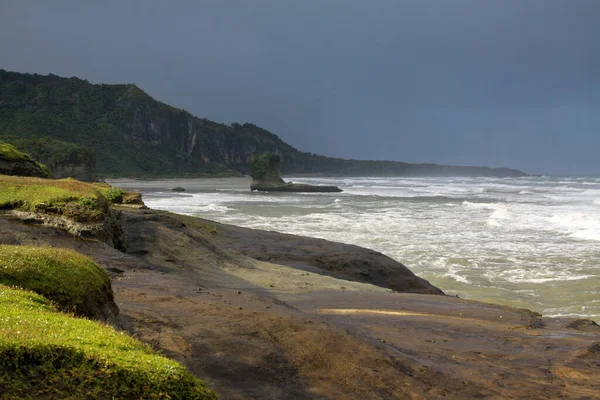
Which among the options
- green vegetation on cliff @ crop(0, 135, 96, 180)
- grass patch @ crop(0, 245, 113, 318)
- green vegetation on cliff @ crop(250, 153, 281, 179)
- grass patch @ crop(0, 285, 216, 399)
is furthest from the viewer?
green vegetation on cliff @ crop(250, 153, 281, 179)

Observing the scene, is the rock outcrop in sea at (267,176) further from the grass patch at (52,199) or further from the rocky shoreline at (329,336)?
the rocky shoreline at (329,336)

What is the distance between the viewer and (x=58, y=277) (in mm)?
4922

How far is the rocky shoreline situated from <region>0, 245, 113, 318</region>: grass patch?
0.57 m

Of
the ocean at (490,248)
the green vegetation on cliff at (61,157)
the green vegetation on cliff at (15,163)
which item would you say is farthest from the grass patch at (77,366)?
the green vegetation on cliff at (61,157)

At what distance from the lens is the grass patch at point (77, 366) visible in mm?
2824

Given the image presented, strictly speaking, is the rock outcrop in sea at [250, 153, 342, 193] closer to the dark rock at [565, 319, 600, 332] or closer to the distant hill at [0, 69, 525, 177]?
the distant hill at [0, 69, 525, 177]

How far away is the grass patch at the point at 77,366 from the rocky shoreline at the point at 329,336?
1.31m

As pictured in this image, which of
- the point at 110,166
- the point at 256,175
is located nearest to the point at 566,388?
the point at 256,175

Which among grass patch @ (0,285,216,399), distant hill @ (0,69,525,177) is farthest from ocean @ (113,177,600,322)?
distant hill @ (0,69,525,177)

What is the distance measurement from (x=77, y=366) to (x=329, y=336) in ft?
11.3

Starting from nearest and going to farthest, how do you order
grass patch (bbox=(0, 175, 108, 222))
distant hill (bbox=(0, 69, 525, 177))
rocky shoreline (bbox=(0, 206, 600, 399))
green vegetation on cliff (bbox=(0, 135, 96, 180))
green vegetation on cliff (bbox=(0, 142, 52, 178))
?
rocky shoreline (bbox=(0, 206, 600, 399))
grass patch (bbox=(0, 175, 108, 222))
green vegetation on cliff (bbox=(0, 142, 52, 178))
green vegetation on cliff (bbox=(0, 135, 96, 180))
distant hill (bbox=(0, 69, 525, 177))

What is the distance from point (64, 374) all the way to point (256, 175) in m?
88.4

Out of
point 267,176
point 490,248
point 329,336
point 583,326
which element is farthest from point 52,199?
point 267,176

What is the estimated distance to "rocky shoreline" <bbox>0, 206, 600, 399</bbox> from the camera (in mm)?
5062
